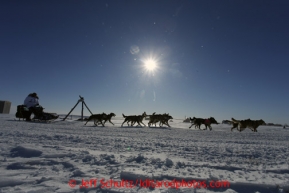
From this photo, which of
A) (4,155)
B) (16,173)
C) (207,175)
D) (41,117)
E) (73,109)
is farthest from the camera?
(73,109)

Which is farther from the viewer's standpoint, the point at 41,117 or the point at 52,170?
the point at 41,117

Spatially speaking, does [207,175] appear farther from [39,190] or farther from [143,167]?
[39,190]

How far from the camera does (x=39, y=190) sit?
1.63 m

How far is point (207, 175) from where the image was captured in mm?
2225

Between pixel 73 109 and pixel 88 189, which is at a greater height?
pixel 73 109

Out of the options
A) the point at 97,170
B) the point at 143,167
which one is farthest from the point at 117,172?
the point at 143,167

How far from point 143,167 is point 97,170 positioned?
0.66 m

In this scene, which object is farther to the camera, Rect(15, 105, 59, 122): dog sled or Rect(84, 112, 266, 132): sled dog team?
Rect(84, 112, 266, 132): sled dog team

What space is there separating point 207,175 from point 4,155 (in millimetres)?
3244

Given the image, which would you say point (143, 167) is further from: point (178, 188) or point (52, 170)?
point (52, 170)

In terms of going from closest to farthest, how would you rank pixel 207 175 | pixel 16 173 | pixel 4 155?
pixel 16 173, pixel 207 175, pixel 4 155

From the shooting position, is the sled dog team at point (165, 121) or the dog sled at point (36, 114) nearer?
the dog sled at point (36, 114)

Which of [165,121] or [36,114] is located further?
[165,121]

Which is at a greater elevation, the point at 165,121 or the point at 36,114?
the point at 36,114
